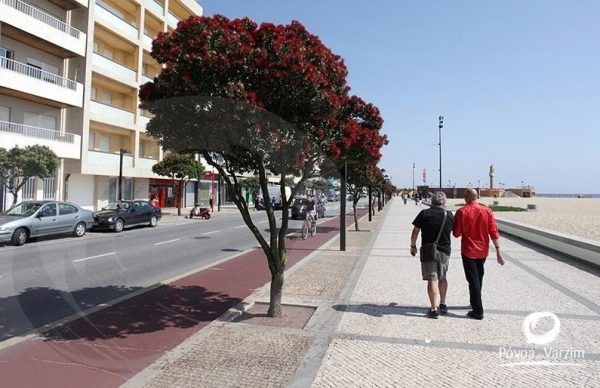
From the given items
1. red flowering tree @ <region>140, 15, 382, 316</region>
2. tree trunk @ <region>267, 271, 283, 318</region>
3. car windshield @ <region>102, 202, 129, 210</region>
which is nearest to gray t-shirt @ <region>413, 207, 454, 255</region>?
red flowering tree @ <region>140, 15, 382, 316</region>

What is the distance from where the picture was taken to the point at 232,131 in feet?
17.5

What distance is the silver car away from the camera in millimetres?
13734

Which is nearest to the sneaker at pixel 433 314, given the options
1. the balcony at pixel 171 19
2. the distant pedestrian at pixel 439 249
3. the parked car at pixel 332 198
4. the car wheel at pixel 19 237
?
the distant pedestrian at pixel 439 249

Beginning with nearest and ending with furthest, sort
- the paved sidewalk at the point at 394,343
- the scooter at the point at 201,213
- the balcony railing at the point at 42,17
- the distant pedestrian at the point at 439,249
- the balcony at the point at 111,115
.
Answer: the paved sidewalk at the point at 394,343 < the distant pedestrian at the point at 439,249 < the balcony railing at the point at 42,17 < the balcony at the point at 111,115 < the scooter at the point at 201,213

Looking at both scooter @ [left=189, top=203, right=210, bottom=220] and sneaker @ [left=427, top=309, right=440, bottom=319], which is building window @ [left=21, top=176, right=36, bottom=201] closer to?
scooter @ [left=189, top=203, right=210, bottom=220]

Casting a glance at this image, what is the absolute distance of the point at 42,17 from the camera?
2381 cm

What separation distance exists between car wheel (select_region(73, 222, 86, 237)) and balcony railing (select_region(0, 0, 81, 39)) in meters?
12.3

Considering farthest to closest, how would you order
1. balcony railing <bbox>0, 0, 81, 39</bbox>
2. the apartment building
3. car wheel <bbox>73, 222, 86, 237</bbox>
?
the apartment building, balcony railing <bbox>0, 0, 81, 39</bbox>, car wheel <bbox>73, 222, 86, 237</bbox>

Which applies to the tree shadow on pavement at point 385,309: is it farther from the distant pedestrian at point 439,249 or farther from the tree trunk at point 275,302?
the tree trunk at point 275,302

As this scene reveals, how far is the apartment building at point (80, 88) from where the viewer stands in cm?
2256

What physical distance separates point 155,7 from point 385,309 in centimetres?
3416

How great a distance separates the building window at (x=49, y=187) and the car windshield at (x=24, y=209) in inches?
407

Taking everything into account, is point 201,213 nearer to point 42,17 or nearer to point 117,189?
point 117,189

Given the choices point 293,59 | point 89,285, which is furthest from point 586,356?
point 89,285
